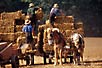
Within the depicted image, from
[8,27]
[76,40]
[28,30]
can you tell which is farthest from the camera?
[8,27]

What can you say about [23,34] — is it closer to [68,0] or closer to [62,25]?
[62,25]

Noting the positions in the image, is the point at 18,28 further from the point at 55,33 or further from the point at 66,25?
the point at 55,33

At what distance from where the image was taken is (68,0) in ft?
153

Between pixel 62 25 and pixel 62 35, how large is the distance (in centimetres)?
158

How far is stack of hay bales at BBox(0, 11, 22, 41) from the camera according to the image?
23734mm

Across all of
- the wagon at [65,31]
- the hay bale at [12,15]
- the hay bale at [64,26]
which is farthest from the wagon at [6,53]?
the hay bale at [12,15]

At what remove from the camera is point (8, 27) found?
24203mm

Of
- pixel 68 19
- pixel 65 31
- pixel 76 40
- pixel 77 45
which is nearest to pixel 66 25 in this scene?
pixel 65 31

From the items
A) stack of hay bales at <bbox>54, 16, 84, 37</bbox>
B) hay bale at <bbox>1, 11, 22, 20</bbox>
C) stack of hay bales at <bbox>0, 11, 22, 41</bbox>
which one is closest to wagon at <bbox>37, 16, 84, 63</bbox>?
stack of hay bales at <bbox>54, 16, 84, 37</bbox>

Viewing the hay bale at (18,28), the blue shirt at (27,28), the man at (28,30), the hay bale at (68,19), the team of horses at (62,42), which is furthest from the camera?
the hay bale at (68,19)

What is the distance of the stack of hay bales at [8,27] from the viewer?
23.7m

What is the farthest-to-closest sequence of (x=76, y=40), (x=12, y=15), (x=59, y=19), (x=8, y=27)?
(x=12, y=15) → (x=59, y=19) → (x=8, y=27) → (x=76, y=40)

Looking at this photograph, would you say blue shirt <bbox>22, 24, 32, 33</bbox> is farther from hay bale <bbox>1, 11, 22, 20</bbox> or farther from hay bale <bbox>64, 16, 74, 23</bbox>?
hay bale <bbox>64, 16, 74, 23</bbox>

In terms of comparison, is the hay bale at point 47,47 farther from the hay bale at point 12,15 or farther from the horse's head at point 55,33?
the hay bale at point 12,15
